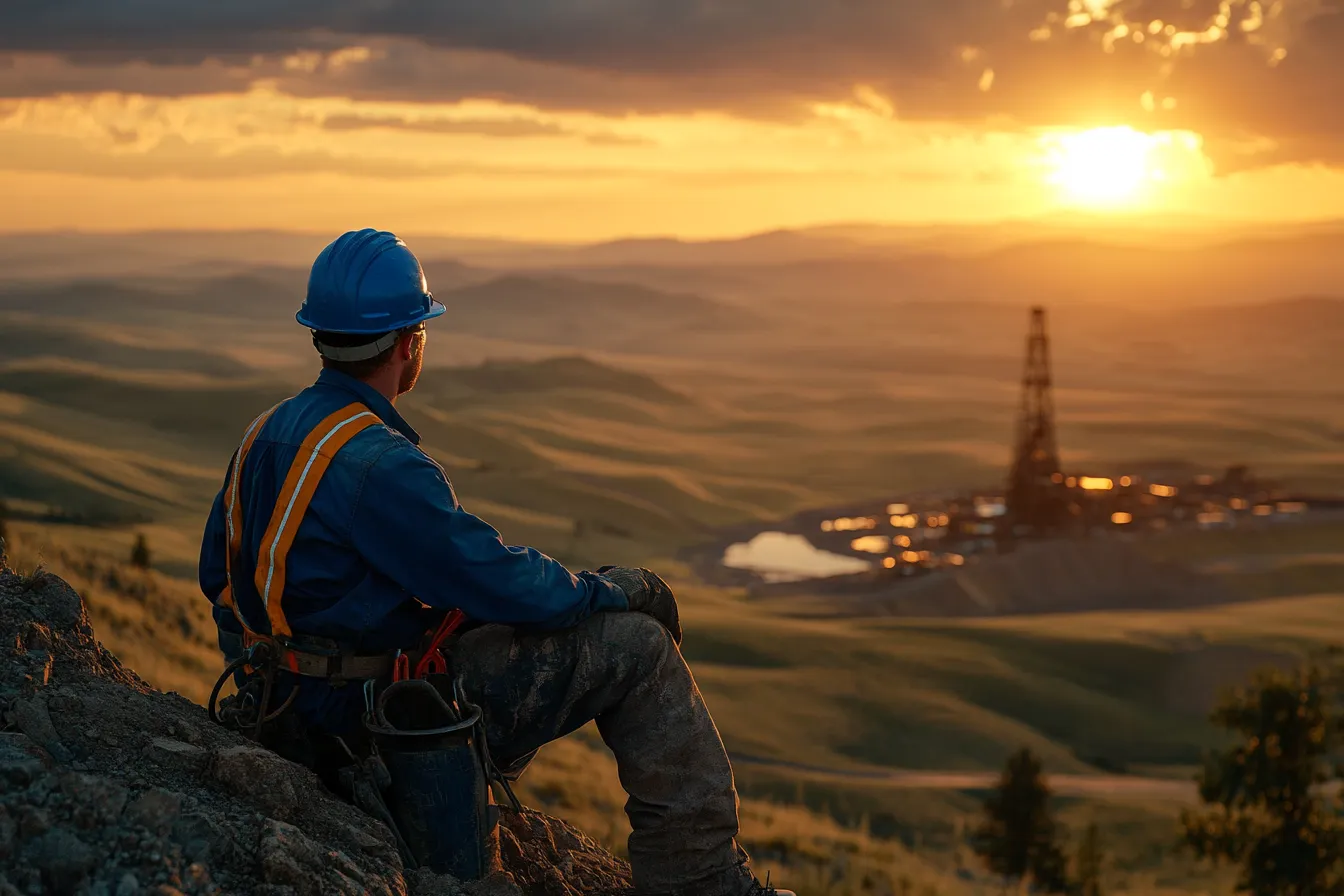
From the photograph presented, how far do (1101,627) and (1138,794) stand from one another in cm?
1842

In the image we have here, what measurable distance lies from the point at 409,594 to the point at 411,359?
82cm

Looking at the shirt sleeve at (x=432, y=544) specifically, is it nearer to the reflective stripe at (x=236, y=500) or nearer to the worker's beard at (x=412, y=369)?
the worker's beard at (x=412, y=369)

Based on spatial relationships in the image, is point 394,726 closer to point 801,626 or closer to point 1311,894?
point 1311,894

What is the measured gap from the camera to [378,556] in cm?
449

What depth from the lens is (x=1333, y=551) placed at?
A: 78812 millimetres


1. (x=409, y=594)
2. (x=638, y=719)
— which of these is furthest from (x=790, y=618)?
(x=409, y=594)

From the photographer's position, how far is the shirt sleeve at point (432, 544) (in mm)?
4438

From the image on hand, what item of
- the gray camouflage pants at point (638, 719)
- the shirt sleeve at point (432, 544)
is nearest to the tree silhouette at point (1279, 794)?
the gray camouflage pants at point (638, 719)

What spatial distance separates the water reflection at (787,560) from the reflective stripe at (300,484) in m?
62.5

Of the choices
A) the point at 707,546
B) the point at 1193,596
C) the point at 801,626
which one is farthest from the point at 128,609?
the point at 707,546

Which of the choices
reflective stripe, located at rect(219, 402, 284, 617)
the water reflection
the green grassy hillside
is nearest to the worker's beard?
reflective stripe, located at rect(219, 402, 284, 617)

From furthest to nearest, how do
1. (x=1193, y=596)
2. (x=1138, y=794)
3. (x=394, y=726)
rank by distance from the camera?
(x=1193, y=596), (x=1138, y=794), (x=394, y=726)

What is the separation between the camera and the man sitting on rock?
14.7 feet

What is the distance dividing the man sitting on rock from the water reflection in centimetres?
6190
